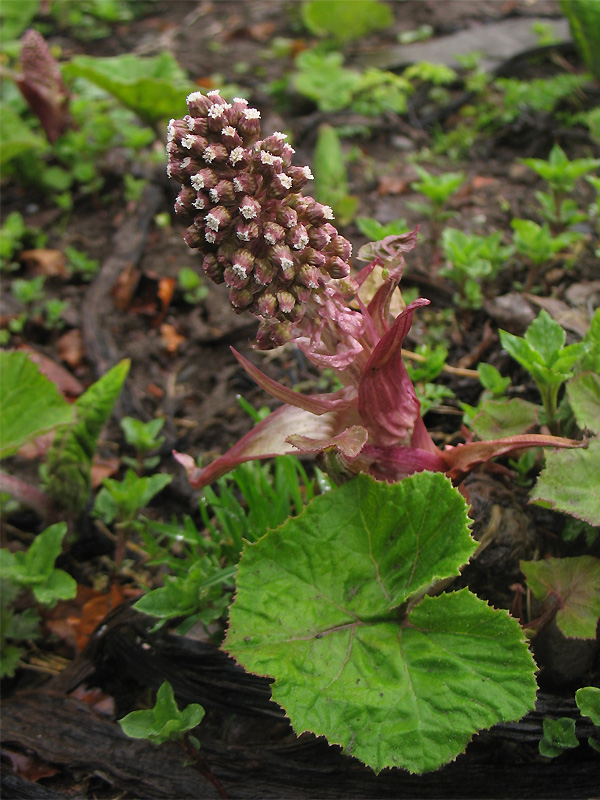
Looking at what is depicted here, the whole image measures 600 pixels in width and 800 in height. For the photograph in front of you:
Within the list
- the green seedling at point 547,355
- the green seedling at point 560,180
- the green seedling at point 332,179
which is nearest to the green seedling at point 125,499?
the green seedling at point 547,355

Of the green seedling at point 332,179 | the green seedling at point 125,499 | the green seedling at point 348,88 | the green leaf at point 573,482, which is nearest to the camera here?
the green leaf at point 573,482

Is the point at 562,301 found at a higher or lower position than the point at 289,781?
higher

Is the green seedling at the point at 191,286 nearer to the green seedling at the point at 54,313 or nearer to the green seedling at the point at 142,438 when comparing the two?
the green seedling at the point at 54,313

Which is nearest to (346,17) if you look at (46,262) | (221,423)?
(46,262)

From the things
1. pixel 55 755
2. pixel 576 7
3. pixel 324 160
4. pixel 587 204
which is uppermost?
pixel 576 7

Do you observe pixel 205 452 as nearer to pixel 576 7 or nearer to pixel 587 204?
pixel 587 204

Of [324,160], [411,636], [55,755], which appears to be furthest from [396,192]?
[55,755]

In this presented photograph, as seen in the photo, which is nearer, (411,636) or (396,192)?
(411,636)
